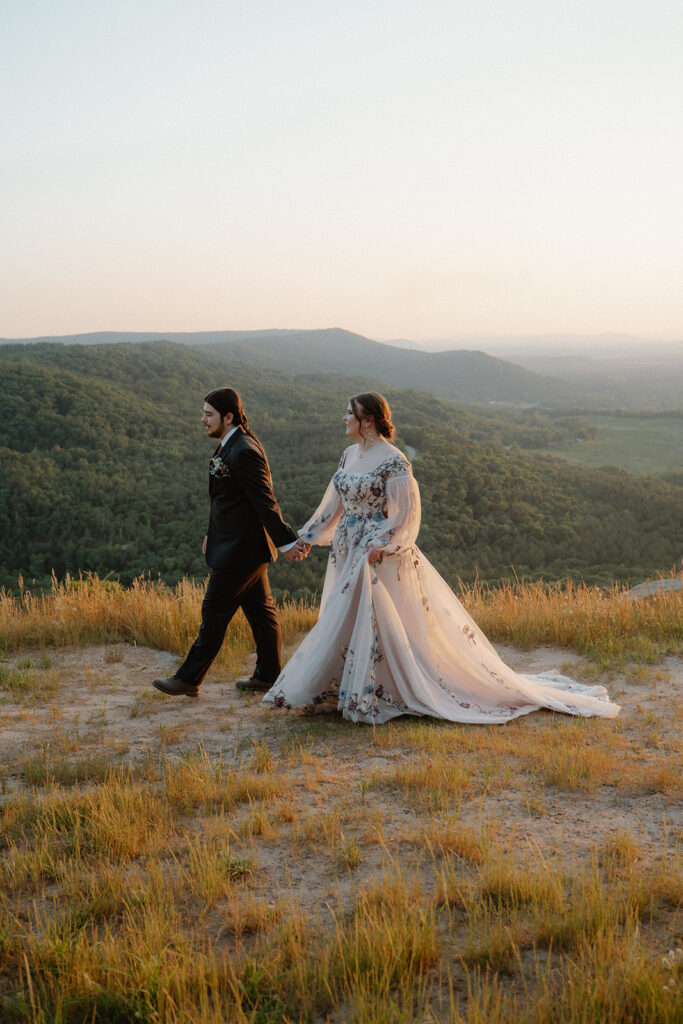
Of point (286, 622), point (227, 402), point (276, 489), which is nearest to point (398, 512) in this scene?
point (227, 402)

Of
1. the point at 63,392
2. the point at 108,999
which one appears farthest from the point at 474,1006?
the point at 63,392

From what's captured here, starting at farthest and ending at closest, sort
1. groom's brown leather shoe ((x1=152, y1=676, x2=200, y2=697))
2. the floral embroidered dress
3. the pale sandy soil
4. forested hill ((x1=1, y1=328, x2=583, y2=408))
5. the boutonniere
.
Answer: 1. forested hill ((x1=1, y1=328, x2=583, y2=408))
2. groom's brown leather shoe ((x1=152, y1=676, x2=200, y2=697))
3. the boutonniere
4. the floral embroidered dress
5. the pale sandy soil

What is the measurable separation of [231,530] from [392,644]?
124 centimetres

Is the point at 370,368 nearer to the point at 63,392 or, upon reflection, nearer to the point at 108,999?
the point at 63,392

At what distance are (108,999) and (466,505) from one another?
38.2 metres

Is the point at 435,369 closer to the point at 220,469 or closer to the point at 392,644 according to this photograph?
the point at 220,469

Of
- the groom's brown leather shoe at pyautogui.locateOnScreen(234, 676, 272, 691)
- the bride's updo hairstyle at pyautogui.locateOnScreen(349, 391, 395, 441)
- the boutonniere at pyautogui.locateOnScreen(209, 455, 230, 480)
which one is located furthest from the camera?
the groom's brown leather shoe at pyautogui.locateOnScreen(234, 676, 272, 691)

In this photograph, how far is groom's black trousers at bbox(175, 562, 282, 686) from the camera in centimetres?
484

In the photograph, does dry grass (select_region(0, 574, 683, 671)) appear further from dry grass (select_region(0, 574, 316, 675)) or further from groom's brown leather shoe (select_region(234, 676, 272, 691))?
groom's brown leather shoe (select_region(234, 676, 272, 691))

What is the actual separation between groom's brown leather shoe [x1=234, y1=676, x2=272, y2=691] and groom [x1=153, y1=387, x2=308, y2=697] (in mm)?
381

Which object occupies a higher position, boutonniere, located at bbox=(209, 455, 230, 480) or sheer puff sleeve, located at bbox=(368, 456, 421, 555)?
boutonniere, located at bbox=(209, 455, 230, 480)

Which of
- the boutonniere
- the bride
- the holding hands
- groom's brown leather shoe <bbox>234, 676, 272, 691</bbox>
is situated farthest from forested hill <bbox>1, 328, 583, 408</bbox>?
the bride

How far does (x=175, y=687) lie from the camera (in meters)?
4.90

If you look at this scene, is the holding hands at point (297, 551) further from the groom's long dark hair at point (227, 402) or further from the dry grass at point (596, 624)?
the dry grass at point (596, 624)
